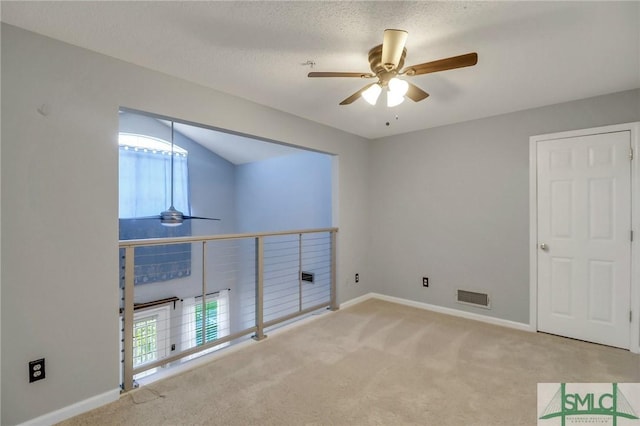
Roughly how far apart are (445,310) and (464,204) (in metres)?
1.33

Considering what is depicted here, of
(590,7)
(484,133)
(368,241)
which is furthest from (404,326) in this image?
(590,7)

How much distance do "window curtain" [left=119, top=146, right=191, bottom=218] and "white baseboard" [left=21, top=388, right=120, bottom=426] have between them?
12.2 ft

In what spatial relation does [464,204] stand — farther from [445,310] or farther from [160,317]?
[160,317]

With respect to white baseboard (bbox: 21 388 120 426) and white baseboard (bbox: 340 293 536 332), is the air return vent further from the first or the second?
white baseboard (bbox: 21 388 120 426)

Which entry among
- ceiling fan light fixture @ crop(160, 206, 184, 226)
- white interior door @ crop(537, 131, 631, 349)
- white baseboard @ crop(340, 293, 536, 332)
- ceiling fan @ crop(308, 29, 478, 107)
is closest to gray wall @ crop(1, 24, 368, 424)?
ceiling fan @ crop(308, 29, 478, 107)

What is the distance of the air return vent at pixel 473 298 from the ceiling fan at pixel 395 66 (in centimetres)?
250

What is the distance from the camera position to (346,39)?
1846mm

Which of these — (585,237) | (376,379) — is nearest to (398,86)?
(376,379)

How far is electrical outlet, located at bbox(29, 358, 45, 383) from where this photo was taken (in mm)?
1749

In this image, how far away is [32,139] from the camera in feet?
5.82

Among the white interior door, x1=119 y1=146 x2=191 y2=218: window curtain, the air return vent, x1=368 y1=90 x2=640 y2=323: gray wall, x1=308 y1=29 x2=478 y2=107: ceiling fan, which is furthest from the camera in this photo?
x1=119 y1=146 x2=191 y2=218: window curtain

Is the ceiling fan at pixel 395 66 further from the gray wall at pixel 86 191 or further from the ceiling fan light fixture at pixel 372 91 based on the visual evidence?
the gray wall at pixel 86 191

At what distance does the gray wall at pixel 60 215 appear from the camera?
1.71 m

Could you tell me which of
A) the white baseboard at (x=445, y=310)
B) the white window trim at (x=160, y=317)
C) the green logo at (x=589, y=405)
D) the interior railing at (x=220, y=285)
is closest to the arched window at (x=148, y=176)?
the interior railing at (x=220, y=285)
